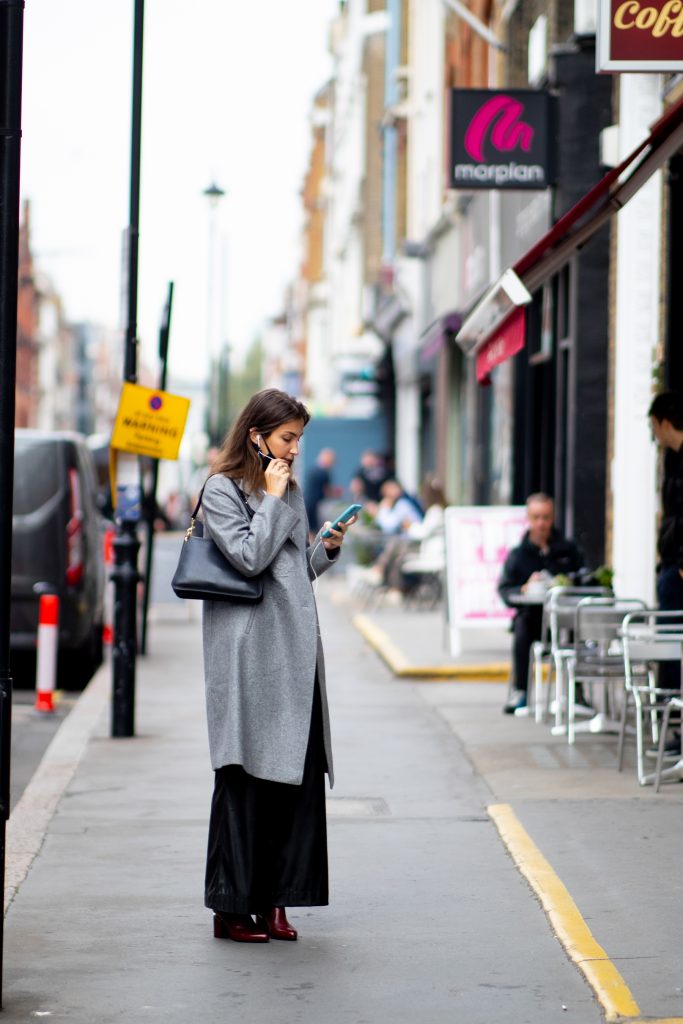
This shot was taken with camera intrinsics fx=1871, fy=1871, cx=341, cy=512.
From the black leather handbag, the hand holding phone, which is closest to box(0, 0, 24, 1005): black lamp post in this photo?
the black leather handbag

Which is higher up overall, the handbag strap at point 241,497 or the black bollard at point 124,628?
the handbag strap at point 241,497

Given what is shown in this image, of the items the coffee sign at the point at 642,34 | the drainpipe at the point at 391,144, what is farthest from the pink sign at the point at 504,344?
the drainpipe at the point at 391,144

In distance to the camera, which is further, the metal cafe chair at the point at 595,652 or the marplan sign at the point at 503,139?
the marplan sign at the point at 503,139

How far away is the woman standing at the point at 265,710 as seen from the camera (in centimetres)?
598

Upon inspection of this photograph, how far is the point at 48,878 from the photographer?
7.10 metres

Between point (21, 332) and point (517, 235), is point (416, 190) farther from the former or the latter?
point (21, 332)

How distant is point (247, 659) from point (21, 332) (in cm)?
9811

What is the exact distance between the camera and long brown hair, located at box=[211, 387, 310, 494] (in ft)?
20.0

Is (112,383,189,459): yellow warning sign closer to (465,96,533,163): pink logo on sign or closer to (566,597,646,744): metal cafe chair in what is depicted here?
(566,597,646,744): metal cafe chair

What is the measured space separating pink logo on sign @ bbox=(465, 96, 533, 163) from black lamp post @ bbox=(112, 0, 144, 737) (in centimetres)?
557

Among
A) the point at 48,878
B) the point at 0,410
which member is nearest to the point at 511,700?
the point at 48,878

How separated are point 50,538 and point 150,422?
342 centimetres

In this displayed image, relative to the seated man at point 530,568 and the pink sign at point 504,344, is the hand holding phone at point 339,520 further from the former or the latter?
the seated man at point 530,568

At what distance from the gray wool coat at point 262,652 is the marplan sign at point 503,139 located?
10.6 meters
